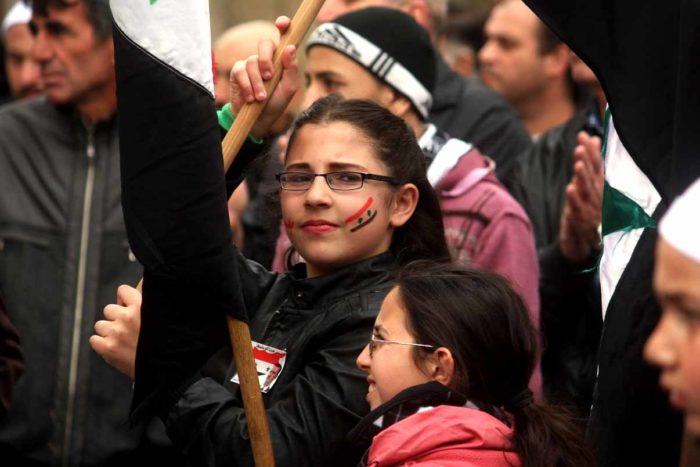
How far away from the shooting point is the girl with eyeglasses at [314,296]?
329 centimetres

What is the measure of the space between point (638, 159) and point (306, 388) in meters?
0.93

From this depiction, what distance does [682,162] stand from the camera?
2844 millimetres

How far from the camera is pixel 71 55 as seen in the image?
5449mm

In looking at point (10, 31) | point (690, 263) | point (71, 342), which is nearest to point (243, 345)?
point (690, 263)

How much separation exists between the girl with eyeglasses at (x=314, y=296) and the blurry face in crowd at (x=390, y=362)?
0.16 meters

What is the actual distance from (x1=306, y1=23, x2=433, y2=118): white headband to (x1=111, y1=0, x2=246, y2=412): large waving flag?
1552mm

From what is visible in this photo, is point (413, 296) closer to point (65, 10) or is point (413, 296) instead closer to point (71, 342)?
point (71, 342)

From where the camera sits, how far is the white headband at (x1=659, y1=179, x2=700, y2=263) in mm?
2049

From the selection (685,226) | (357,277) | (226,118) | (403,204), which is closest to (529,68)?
(226,118)

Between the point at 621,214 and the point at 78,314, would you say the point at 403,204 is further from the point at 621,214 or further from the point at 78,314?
the point at 78,314

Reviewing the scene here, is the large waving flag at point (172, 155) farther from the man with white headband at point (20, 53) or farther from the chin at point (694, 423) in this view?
the man with white headband at point (20, 53)

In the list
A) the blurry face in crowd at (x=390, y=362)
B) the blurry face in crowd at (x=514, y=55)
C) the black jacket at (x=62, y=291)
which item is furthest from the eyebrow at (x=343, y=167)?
the blurry face in crowd at (x=514, y=55)

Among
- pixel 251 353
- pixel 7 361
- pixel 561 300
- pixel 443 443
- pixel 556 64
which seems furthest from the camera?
pixel 556 64

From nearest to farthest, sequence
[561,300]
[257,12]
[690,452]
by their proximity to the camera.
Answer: [690,452]
[561,300]
[257,12]
